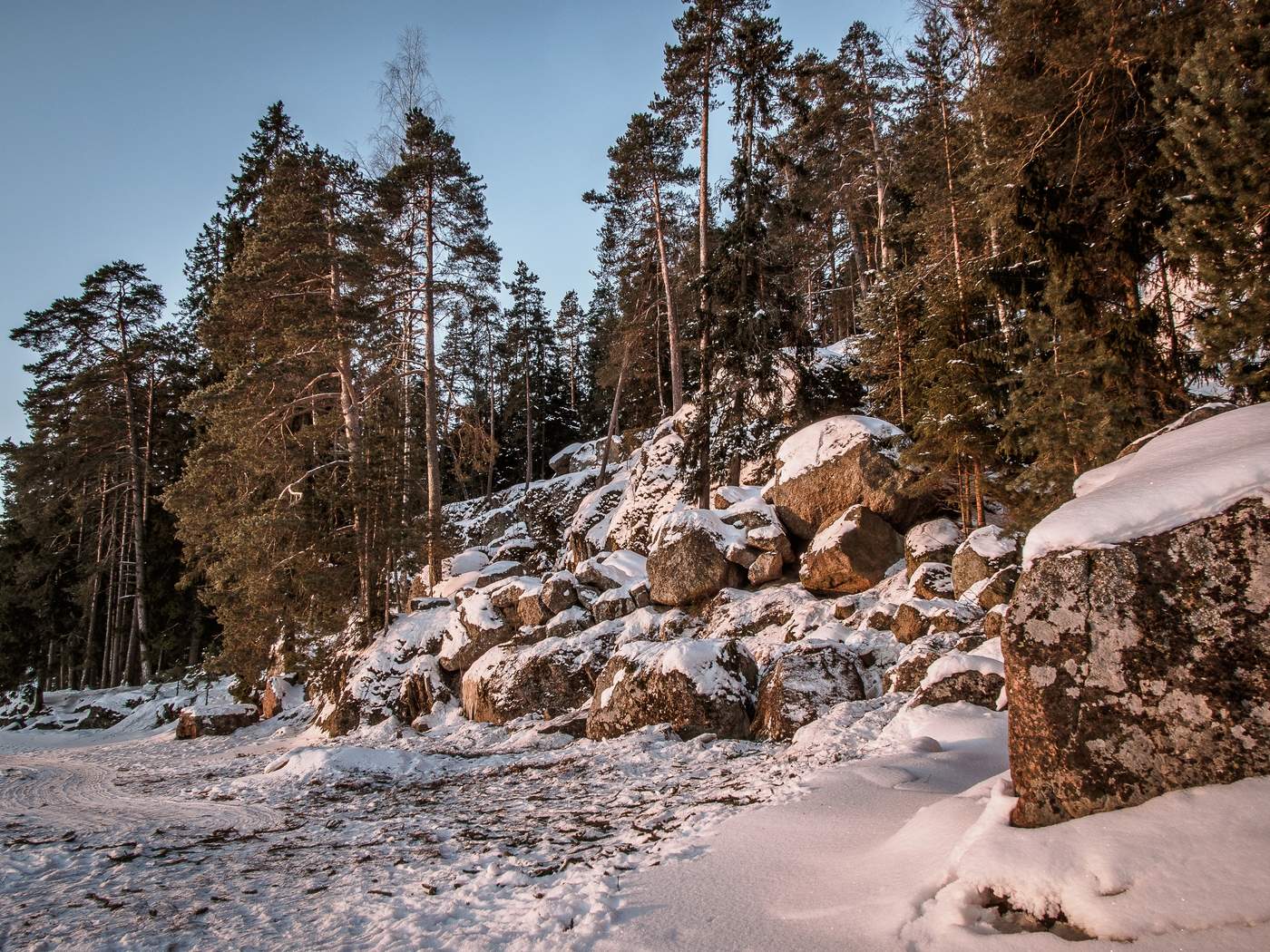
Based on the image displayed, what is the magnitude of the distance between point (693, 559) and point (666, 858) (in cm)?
972

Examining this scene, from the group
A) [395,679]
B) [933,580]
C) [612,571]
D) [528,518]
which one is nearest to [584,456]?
[528,518]

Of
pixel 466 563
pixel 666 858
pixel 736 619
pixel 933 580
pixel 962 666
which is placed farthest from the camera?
pixel 466 563

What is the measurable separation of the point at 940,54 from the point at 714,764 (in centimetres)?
1717

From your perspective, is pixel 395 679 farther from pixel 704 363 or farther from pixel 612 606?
pixel 704 363

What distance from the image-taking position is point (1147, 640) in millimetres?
2553

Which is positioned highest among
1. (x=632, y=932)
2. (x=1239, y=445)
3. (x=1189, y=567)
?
(x=1239, y=445)

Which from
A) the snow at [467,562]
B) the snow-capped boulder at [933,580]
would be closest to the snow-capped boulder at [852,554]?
the snow-capped boulder at [933,580]

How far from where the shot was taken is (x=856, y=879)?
9.76 feet

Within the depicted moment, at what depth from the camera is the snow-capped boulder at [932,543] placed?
11.4 metres

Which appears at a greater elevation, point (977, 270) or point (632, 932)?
point (977, 270)

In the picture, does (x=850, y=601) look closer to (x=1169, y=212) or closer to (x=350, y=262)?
(x=1169, y=212)

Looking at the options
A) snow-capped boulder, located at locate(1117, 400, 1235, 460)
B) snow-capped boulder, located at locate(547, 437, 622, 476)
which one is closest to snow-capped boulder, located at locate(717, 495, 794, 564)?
snow-capped boulder, located at locate(1117, 400, 1235, 460)

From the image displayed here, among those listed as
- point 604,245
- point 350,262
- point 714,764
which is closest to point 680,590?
point 714,764

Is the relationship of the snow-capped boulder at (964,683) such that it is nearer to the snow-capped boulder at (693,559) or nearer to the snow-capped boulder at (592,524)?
the snow-capped boulder at (693,559)
